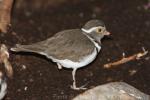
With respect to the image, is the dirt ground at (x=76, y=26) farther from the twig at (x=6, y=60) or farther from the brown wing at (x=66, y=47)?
the brown wing at (x=66, y=47)

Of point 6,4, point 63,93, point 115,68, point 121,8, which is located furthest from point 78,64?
point 121,8

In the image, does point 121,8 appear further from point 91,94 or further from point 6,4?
point 91,94

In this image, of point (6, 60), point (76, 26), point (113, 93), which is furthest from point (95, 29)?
point (76, 26)

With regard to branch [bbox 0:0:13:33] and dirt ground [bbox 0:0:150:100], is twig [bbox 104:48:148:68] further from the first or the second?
branch [bbox 0:0:13:33]

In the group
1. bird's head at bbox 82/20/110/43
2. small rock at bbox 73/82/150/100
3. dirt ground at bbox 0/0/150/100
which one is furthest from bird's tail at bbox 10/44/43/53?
small rock at bbox 73/82/150/100

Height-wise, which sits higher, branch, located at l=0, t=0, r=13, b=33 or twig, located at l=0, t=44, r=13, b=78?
branch, located at l=0, t=0, r=13, b=33

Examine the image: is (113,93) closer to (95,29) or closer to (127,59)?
(95,29)
